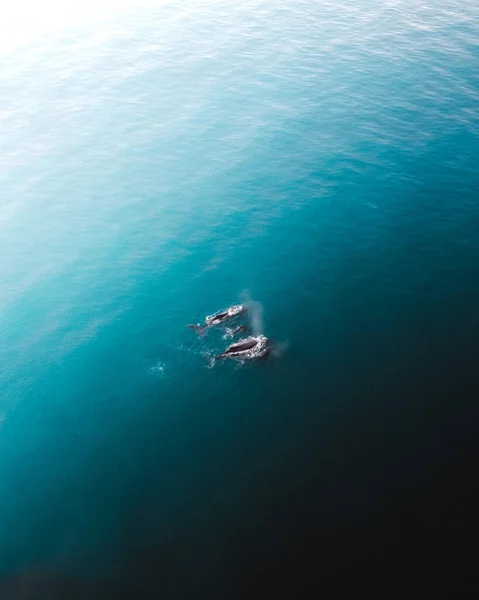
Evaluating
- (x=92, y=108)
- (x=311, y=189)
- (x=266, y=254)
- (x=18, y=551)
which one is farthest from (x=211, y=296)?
(x=92, y=108)

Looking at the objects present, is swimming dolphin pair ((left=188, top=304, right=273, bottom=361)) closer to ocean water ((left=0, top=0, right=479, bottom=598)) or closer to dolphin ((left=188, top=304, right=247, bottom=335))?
dolphin ((left=188, top=304, right=247, bottom=335))

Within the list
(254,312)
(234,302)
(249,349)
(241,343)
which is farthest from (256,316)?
(249,349)

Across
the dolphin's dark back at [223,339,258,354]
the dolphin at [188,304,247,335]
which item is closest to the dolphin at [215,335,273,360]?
the dolphin's dark back at [223,339,258,354]

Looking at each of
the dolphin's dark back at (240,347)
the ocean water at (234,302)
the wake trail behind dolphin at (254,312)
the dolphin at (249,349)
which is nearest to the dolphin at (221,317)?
the wake trail behind dolphin at (254,312)

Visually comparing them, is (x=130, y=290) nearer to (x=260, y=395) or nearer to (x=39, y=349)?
(x=39, y=349)

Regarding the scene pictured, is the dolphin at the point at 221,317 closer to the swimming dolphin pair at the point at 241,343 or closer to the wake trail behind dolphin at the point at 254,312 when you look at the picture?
the swimming dolphin pair at the point at 241,343

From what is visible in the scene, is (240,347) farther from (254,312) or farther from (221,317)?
(254,312)
